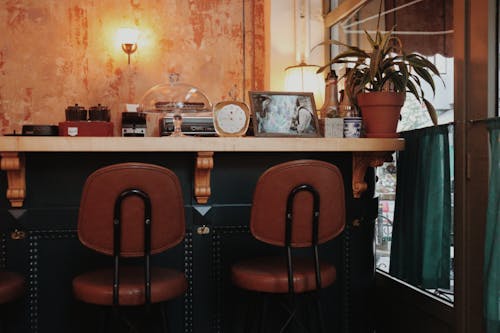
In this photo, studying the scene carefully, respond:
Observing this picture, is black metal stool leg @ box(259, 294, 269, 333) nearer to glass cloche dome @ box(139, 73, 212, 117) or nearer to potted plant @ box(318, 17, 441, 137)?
potted plant @ box(318, 17, 441, 137)

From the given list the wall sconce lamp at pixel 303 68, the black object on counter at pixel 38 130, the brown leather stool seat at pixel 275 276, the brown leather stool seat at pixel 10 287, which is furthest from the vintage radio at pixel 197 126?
the brown leather stool seat at pixel 10 287

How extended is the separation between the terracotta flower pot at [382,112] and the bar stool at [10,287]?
1642mm

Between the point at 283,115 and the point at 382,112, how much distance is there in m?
0.46

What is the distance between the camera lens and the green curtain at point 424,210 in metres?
2.72

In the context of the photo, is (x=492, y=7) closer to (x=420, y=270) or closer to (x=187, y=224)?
(x=420, y=270)

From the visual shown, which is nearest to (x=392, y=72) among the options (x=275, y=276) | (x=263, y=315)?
(x=275, y=276)

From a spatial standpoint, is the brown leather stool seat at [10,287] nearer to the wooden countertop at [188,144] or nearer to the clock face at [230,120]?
the wooden countertop at [188,144]

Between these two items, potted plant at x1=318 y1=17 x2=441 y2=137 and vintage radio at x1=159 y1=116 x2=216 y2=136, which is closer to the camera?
potted plant at x1=318 y1=17 x2=441 y2=137

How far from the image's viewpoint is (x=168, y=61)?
559cm

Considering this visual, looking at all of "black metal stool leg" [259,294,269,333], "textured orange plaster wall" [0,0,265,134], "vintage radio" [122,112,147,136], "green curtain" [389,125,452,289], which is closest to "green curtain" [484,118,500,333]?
"green curtain" [389,125,452,289]

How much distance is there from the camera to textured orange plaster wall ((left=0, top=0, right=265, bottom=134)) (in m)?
5.34

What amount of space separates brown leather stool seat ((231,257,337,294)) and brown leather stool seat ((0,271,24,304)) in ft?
2.63

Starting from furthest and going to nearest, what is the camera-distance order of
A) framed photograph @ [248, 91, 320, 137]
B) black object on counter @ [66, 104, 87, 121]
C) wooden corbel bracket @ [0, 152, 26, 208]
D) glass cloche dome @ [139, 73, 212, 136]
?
black object on counter @ [66, 104, 87, 121] < glass cloche dome @ [139, 73, 212, 136] < framed photograph @ [248, 91, 320, 137] < wooden corbel bracket @ [0, 152, 26, 208]

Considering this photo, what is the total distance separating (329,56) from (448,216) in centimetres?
247
